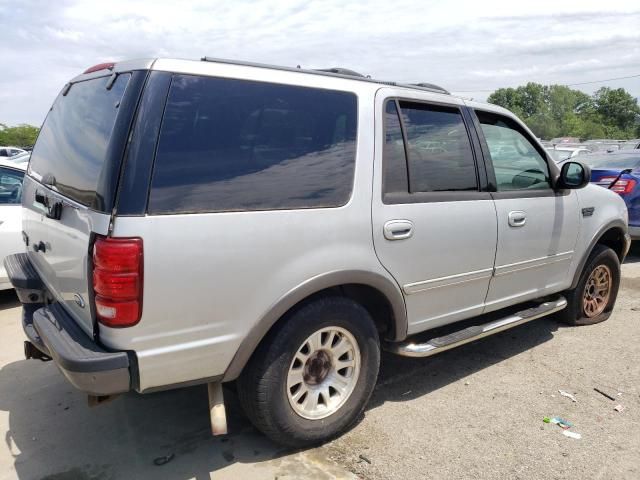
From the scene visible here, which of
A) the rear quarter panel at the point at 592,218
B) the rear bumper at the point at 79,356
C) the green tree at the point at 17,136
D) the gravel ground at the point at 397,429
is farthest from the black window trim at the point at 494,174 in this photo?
the green tree at the point at 17,136

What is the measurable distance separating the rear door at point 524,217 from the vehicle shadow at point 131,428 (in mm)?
755

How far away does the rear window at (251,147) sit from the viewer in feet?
7.88

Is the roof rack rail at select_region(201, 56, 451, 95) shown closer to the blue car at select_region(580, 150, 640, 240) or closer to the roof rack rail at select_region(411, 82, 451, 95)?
the roof rack rail at select_region(411, 82, 451, 95)

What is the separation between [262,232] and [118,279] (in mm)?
670

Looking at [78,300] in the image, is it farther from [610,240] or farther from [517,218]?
[610,240]

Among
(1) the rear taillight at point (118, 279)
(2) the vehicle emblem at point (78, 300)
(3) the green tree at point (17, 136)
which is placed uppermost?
(3) the green tree at point (17, 136)

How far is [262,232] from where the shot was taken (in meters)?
2.57

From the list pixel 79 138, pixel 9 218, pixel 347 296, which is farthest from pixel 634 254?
pixel 9 218

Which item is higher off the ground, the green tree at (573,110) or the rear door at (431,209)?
the green tree at (573,110)

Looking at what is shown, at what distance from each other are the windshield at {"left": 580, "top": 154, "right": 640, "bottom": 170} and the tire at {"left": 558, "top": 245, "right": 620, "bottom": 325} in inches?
156

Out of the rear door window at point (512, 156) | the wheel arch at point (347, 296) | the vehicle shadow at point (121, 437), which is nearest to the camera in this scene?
the wheel arch at point (347, 296)

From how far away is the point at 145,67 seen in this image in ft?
7.98

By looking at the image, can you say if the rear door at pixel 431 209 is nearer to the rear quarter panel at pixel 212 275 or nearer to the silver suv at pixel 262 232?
the silver suv at pixel 262 232

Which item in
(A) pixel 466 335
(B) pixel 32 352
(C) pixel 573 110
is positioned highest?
(C) pixel 573 110
